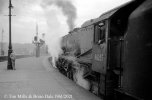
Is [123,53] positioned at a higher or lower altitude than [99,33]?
lower

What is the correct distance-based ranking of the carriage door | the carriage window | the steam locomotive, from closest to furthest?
the steam locomotive < the carriage door < the carriage window

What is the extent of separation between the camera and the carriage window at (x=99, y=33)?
654 centimetres

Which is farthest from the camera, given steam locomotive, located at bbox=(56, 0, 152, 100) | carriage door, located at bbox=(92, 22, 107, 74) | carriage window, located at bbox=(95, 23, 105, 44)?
carriage window, located at bbox=(95, 23, 105, 44)

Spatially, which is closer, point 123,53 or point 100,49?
point 123,53

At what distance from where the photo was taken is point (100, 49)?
21.2 feet

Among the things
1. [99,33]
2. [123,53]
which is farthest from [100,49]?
[123,53]

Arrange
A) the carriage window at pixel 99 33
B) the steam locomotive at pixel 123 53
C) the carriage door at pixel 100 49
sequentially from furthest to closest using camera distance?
the carriage window at pixel 99 33 < the carriage door at pixel 100 49 < the steam locomotive at pixel 123 53

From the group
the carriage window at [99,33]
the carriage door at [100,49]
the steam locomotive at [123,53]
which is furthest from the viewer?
the carriage window at [99,33]

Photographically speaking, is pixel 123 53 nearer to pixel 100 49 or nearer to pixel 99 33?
pixel 100 49

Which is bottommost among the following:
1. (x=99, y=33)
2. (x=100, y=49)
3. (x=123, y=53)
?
(x=123, y=53)

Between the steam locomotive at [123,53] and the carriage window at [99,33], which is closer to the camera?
the steam locomotive at [123,53]

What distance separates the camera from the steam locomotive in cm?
423

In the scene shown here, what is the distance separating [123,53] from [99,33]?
152cm

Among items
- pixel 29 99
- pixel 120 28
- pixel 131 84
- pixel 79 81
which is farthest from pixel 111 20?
pixel 79 81
